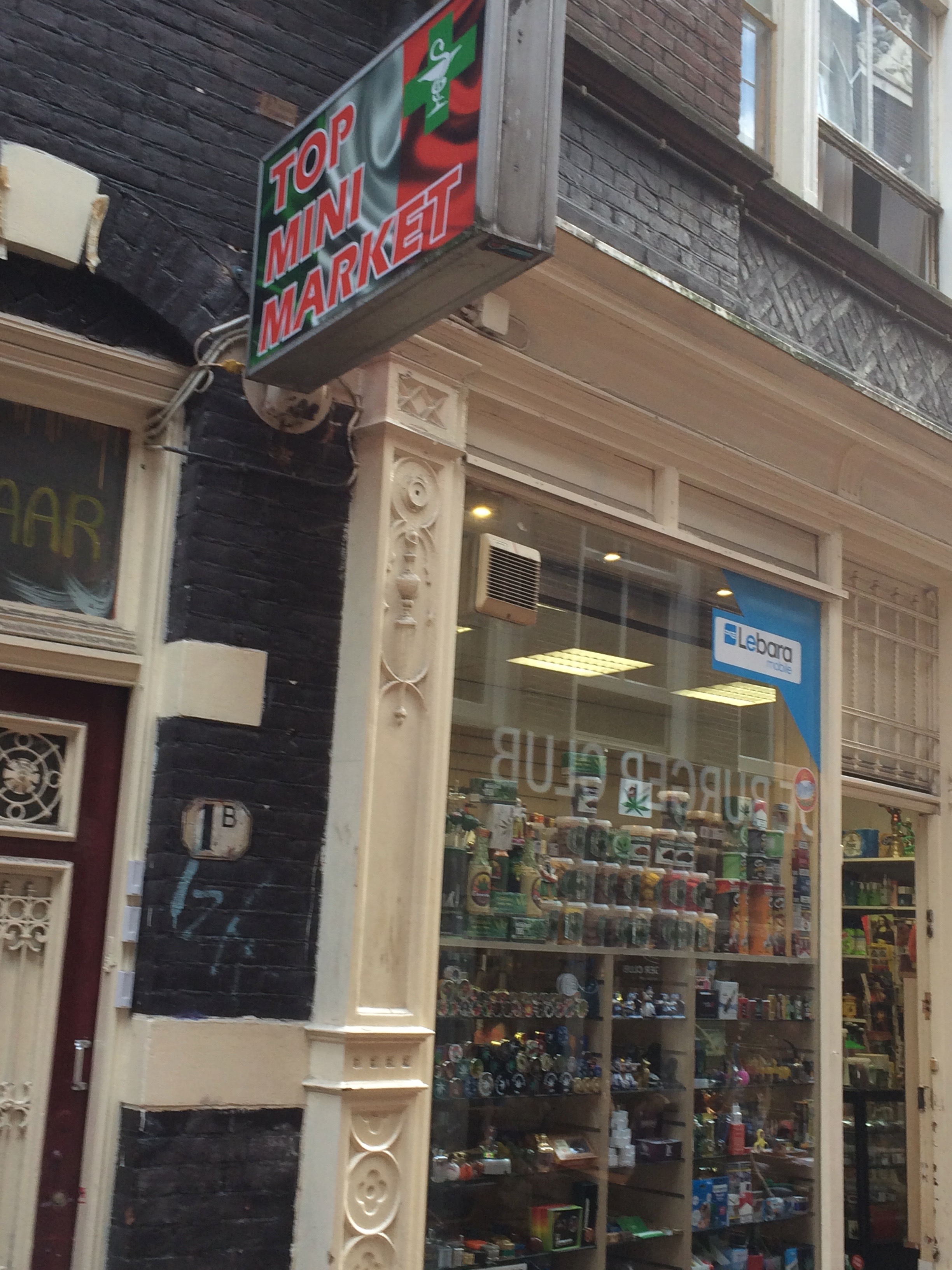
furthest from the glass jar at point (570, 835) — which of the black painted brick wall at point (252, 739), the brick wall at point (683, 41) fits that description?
the brick wall at point (683, 41)

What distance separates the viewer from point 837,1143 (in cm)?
717

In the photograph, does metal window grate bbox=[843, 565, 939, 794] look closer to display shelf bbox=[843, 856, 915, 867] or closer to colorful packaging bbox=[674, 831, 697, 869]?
display shelf bbox=[843, 856, 915, 867]

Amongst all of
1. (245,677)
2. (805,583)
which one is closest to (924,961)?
(805,583)

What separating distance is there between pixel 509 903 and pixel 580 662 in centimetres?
121

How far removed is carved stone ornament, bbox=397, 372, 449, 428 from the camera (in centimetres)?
554

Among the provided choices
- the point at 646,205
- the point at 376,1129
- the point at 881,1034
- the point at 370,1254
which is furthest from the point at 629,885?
the point at 881,1034

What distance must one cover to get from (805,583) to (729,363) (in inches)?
55.2

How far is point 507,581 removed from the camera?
19.7 ft

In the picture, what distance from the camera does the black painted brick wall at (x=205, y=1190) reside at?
14.9 feet

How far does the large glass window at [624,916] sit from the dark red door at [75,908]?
1.43m

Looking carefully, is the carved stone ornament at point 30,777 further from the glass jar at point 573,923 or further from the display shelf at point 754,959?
the display shelf at point 754,959

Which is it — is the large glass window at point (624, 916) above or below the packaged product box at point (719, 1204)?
above

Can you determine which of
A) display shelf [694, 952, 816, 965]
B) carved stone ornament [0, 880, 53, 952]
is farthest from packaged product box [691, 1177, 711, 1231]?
carved stone ornament [0, 880, 53, 952]

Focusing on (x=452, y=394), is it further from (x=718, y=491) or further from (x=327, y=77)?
(x=718, y=491)
